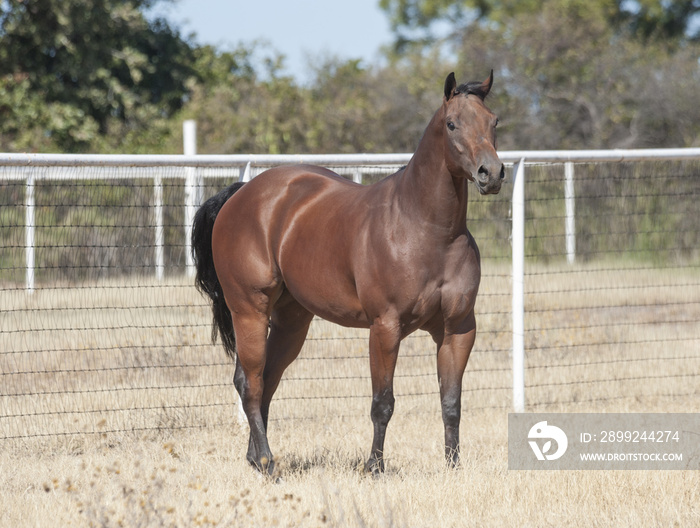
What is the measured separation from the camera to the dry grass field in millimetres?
3898

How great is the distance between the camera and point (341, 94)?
20.5m

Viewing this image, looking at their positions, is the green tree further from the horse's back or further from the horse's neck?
the horse's neck

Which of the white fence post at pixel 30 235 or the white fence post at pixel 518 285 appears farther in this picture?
the white fence post at pixel 518 285

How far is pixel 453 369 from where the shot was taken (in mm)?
4359

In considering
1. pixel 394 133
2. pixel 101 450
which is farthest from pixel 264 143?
pixel 101 450

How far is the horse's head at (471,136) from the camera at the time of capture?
148 inches

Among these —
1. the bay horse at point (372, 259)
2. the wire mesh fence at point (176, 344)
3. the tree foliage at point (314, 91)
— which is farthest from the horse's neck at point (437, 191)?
the tree foliage at point (314, 91)

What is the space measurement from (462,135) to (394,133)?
51.2ft

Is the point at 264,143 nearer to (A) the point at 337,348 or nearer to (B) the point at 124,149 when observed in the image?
(B) the point at 124,149

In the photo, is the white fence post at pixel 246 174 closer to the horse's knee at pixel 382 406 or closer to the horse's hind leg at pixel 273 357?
the horse's hind leg at pixel 273 357

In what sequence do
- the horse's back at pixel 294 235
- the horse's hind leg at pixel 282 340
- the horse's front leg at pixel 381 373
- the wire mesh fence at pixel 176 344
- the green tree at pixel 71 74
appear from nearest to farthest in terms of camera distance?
the horse's front leg at pixel 381 373
the horse's back at pixel 294 235
the horse's hind leg at pixel 282 340
the wire mesh fence at pixel 176 344
the green tree at pixel 71 74

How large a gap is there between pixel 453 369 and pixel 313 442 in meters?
1.48

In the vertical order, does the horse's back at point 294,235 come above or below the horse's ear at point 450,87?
below

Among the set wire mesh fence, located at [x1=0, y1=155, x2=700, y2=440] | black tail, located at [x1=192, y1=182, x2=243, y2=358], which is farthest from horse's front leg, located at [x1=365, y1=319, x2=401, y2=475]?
wire mesh fence, located at [x1=0, y1=155, x2=700, y2=440]
